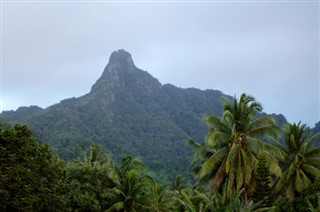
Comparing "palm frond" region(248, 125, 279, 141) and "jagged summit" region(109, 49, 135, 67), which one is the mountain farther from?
"palm frond" region(248, 125, 279, 141)

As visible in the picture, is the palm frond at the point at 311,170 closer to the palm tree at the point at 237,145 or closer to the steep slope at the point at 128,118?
the palm tree at the point at 237,145

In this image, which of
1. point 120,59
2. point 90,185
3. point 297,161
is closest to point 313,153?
point 297,161

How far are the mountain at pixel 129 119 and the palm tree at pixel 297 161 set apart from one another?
182 ft

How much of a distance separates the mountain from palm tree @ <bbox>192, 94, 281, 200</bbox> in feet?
191

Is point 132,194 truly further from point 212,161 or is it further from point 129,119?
point 129,119

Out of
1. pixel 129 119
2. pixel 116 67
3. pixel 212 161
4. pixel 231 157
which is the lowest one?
pixel 212 161

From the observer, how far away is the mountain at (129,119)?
106m

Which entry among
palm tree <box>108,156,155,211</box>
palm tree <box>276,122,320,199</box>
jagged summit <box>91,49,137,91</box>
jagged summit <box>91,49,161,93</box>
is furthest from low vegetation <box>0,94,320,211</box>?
jagged summit <box>91,49,137,91</box>

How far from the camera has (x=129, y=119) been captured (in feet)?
512

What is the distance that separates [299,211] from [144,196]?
42.0 ft

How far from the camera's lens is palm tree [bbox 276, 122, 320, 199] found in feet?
73.6

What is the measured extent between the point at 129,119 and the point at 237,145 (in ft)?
450

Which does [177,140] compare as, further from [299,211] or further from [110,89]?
[299,211]

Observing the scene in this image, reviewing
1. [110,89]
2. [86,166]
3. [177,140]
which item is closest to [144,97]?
[110,89]
